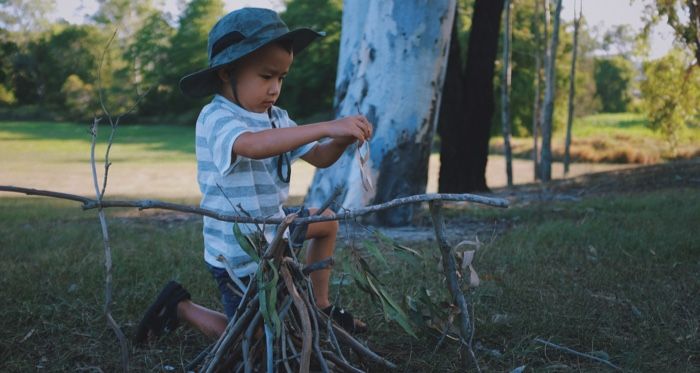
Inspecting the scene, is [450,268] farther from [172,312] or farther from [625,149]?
[625,149]

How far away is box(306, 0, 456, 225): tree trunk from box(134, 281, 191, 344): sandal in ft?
10.5

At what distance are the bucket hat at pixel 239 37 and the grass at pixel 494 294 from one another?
1152 mm

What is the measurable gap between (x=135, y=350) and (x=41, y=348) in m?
0.41

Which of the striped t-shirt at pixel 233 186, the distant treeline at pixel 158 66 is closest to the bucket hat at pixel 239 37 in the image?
the striped t-shirt at pixel 233 186

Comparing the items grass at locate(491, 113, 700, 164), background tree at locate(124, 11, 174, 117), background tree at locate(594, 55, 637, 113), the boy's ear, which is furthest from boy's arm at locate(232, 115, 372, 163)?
Result: background tree at locate(594, 55, 637, 113)

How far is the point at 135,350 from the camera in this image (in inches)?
127

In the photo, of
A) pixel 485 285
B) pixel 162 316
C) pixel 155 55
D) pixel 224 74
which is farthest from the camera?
pixel 155 55

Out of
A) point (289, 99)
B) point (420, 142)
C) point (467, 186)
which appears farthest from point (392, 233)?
point (289, 99)

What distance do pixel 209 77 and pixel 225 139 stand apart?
0.43 metres

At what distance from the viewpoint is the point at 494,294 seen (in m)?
3.93

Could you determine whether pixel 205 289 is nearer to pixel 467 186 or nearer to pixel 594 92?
pixel 467 186

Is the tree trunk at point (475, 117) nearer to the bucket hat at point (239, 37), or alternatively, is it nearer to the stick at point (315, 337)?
the bucket hat at point (239, 37)

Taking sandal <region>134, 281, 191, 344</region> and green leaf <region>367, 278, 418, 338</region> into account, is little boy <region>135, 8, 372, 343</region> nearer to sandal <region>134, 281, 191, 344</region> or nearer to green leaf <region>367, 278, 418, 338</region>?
sandal <region>134, 281, 191, 344</region>

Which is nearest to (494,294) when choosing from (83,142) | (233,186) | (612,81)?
(233,186)
